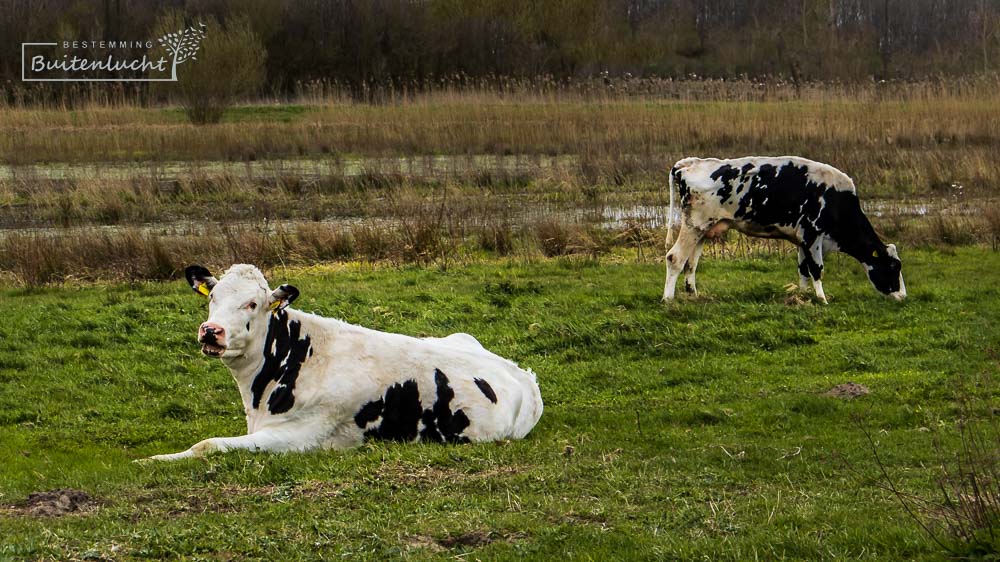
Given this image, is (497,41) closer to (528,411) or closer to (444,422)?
(528,411)

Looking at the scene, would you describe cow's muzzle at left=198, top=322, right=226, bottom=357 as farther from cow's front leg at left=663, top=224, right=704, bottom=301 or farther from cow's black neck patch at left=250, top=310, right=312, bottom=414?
cow's front leg at left=663, top=224, right=704, bottom=301

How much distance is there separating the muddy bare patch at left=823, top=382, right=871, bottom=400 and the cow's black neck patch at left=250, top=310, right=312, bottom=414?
4.64 m

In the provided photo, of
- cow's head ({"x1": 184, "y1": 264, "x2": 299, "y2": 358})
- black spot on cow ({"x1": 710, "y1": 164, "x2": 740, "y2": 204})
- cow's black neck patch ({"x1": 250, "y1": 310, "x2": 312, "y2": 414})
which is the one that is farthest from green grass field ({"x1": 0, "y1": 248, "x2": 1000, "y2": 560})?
black spot on cow ({"x1": 710, "y1": 164, "x2": 740, "y2": 204})

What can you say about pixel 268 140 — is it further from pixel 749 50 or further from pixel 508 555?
pixel 749 50

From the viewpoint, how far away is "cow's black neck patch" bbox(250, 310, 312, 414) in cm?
909

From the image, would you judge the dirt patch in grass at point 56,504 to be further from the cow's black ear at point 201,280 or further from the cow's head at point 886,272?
the cow's head at point 886,272

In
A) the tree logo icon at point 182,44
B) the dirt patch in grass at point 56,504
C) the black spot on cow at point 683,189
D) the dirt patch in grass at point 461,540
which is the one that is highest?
the tree logo icon at point 182,44

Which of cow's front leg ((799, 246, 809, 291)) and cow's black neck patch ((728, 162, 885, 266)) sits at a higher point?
cow's black neck patch ((728, 162, 885, 266))

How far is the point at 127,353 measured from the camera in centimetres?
1254

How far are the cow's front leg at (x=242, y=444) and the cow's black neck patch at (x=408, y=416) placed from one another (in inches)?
23.3

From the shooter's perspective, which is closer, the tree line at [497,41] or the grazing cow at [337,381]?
the grazing cow at [337,381]

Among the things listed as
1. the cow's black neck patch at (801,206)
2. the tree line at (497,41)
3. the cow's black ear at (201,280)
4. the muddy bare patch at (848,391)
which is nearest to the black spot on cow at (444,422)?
the cow's black ear at (201,280)

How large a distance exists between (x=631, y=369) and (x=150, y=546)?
6754 millimetres

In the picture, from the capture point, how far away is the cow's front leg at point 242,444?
8336 millimetres
